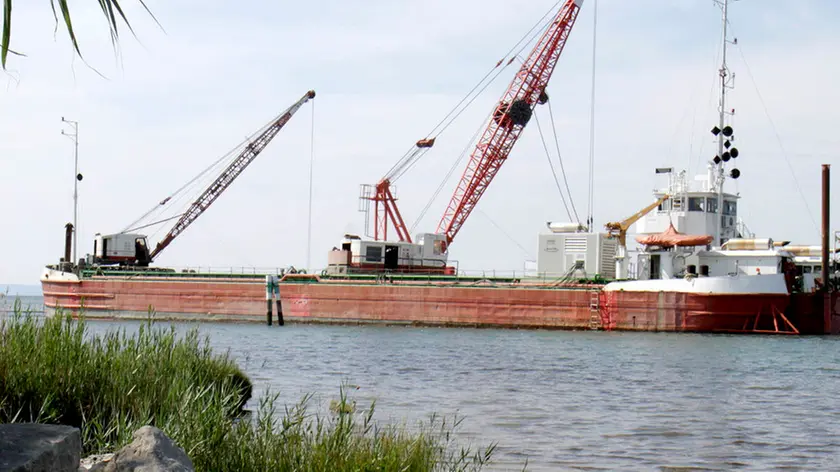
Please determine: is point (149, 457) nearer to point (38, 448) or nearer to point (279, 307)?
point (38, 448)

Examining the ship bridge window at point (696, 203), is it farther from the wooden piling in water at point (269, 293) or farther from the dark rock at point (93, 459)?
the dark rock at point (93, 459)

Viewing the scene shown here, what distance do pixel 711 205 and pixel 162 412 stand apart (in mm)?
41019

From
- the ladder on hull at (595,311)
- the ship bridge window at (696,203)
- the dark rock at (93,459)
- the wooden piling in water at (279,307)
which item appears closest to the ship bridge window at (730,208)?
the ship bridge window at (696,203)

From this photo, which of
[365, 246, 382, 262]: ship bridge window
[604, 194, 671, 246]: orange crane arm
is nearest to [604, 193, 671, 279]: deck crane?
[604, 194, 671, 246]: orange crane arm

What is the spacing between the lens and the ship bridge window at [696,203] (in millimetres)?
46406

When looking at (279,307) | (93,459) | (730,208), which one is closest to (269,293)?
(279,307)

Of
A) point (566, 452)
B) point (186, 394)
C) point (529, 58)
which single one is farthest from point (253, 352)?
point (529, 58)

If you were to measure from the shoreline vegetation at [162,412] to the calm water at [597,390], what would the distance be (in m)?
2.60

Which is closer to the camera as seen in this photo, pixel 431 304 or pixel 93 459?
pixel 93 459

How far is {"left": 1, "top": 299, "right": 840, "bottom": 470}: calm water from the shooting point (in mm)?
13742

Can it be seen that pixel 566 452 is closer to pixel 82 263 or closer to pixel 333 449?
pixel 333 449

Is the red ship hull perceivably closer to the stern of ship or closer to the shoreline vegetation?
the stern of ship

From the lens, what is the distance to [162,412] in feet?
30.5

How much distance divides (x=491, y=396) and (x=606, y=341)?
17.5 metres
